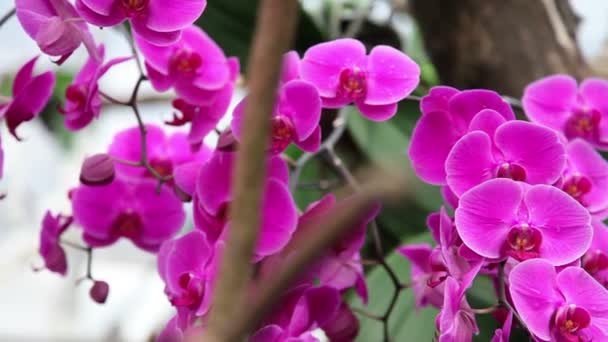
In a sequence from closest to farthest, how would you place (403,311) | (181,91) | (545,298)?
1. (545,298)
2. (181,91)
3. (403,311)

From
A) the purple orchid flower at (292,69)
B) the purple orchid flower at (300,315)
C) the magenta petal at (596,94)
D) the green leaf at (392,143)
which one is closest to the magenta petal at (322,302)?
the purple orchid flower at (300,315)

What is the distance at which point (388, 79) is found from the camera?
15.4 inches

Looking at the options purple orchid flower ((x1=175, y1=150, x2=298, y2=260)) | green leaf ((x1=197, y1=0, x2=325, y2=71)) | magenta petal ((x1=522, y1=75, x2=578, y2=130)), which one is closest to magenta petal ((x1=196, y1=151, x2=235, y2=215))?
purple orchid flower ((x1=175, y1=150, x2=298, y2=260))

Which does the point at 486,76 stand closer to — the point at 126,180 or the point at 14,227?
the point at 126,180

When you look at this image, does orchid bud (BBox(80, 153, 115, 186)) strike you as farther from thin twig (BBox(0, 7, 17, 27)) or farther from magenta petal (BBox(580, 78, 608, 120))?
magenta petal (BBox(580, 78, 608, 120))

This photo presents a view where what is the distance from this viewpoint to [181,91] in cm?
43

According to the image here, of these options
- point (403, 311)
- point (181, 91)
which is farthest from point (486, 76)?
point (181, 91)

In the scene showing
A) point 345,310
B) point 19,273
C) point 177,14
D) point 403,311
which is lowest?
point 19,273

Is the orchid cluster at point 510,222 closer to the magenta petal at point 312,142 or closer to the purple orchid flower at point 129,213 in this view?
the magenta petal at point 312,142

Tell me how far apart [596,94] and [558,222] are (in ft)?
0.57

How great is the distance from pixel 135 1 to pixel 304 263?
276 millimetres

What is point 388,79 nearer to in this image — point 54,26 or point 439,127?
point 439,127

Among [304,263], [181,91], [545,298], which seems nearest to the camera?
[304,263]

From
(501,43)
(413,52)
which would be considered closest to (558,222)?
(501,43)
